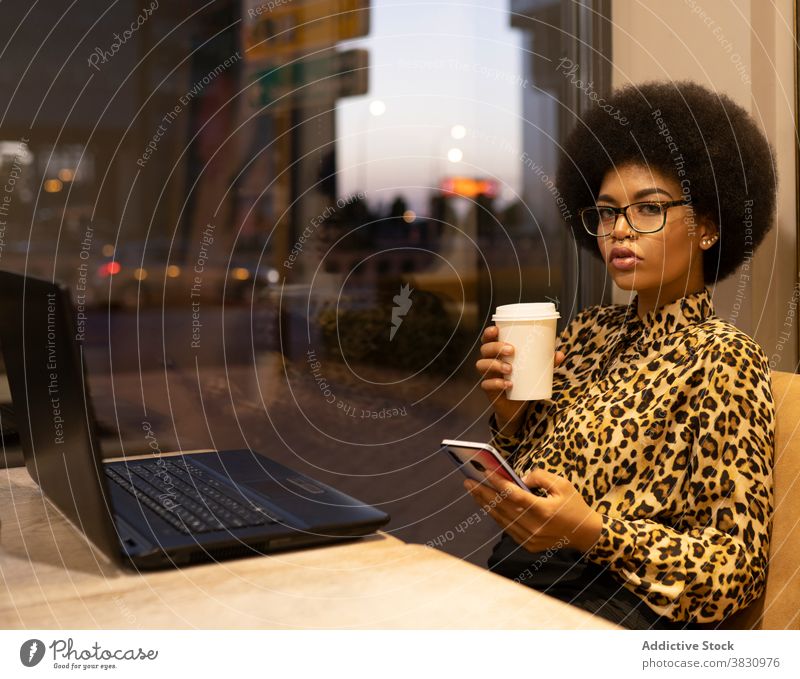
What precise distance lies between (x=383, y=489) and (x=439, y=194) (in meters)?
0.70

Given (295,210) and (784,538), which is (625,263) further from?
(295,210)

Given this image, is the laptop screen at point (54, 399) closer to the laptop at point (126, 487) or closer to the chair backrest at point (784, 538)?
the laptop at point (126, 487)

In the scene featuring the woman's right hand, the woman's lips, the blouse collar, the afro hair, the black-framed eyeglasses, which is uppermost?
the afro hair

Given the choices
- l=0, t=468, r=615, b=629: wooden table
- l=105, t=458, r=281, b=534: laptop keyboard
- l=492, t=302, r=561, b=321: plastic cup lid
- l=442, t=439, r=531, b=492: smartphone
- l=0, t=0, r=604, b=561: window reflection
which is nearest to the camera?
l=0, t=468, r=615, b=629: wooden table

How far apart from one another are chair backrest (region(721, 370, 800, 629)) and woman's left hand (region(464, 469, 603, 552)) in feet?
0.75

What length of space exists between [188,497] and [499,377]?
55 cm

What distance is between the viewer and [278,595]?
0.75 metres

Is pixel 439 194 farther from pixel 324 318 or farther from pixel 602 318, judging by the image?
pixel 602 318

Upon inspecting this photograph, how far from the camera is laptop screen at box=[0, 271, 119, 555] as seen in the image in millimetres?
731

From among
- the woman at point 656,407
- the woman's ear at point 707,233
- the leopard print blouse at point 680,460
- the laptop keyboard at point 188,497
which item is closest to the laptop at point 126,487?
the laptop keyboard at point 188,497

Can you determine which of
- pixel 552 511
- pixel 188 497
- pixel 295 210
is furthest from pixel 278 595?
pixel 295 210

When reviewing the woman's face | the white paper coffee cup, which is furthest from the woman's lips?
the white paper coffee cup

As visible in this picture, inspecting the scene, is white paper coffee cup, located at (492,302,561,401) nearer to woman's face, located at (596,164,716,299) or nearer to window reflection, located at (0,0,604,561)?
woman's face, located at (596,164,716,299)
